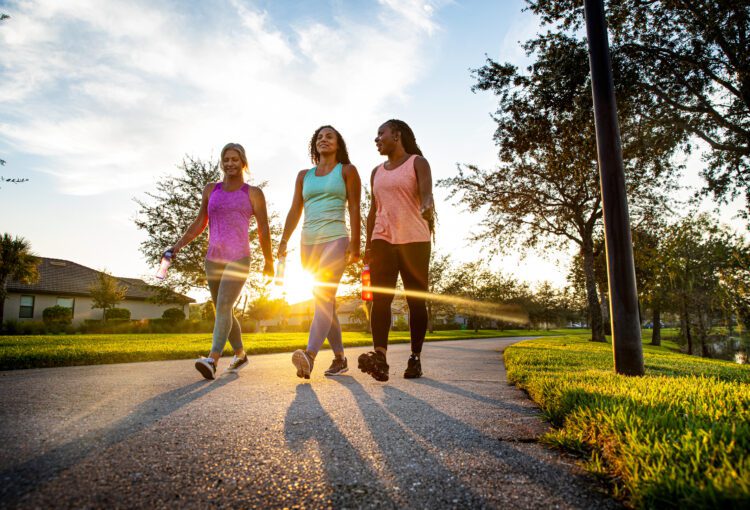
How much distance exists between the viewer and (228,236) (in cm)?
446

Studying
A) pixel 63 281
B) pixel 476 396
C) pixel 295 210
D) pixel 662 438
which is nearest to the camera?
pixel 662 438

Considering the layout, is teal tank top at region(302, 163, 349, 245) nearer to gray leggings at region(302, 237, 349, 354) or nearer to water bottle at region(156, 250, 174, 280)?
gray leggings at region(302, 237, 349, 354)

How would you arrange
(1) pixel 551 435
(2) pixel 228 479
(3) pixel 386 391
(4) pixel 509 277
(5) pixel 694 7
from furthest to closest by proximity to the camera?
(4) pixel 509 277 → (5) pixel 694 7 → (3) pixel 386 391 → (1) pixel 551 435 → (2) pixel 228 479

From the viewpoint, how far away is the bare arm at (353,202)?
14.1 feet

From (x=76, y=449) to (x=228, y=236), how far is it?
9.65 feet

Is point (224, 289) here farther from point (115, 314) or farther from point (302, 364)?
point (115, 314)

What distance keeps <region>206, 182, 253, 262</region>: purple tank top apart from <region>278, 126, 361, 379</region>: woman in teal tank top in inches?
18.6

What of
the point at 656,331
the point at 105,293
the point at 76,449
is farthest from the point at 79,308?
the point at 656,331

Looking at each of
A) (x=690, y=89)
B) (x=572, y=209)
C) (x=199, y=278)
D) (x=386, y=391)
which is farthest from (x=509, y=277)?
(x=386, y=391)

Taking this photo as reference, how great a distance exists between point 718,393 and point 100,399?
4.10 meters

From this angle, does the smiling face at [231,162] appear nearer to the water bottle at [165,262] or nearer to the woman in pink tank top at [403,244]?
the water bottle at [165,262]

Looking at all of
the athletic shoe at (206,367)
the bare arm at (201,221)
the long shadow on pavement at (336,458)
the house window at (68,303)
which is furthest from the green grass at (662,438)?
the house window at (68,303)

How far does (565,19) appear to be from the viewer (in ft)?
29.4

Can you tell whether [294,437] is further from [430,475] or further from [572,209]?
[572,209]
